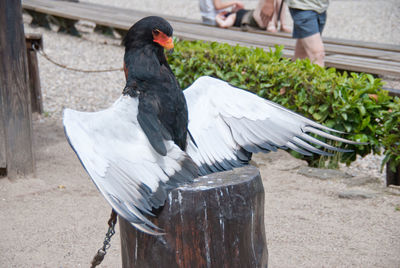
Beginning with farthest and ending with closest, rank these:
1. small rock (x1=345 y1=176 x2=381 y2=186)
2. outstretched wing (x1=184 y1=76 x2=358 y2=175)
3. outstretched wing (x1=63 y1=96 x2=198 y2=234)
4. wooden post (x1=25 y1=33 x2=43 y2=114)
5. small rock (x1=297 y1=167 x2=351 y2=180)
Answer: wooden post (x1=25 y1=33 x2=43 y2=114)
small rock (x1=297 y1=167 x2=351 y2=180)
small rock (x1=345 y1=176 x2=381 y2=186)
outstretched wing (x1=184 y1=76 x2=358 y2=175)
outstretched wing (x1=63 y1=96 x2=198 y2=234)

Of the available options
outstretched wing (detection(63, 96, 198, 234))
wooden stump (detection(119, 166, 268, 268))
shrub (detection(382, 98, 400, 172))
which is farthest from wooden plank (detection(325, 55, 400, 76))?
outstretched wing (detection(63, 96, 198, 234))

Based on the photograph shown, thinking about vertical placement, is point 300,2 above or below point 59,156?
above

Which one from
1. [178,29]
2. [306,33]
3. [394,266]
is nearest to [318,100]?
[306,33]

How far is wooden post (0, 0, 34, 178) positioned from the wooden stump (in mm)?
2324

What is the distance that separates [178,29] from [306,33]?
3.46 m

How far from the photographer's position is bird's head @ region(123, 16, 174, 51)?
223 centimetres

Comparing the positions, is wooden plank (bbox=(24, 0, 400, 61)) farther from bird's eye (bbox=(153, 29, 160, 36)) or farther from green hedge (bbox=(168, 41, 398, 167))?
bird's eye (bbox=(153, 29, 160, 36))

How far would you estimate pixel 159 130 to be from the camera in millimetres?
2174

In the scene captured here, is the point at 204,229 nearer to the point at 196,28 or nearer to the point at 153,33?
the point at 153,33

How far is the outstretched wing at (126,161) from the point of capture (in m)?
1.89

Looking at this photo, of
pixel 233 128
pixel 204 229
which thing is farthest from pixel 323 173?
pixel 204 229

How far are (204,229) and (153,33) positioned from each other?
0.88m

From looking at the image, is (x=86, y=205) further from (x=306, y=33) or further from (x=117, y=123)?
(x=306, y=33)

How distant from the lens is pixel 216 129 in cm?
250
